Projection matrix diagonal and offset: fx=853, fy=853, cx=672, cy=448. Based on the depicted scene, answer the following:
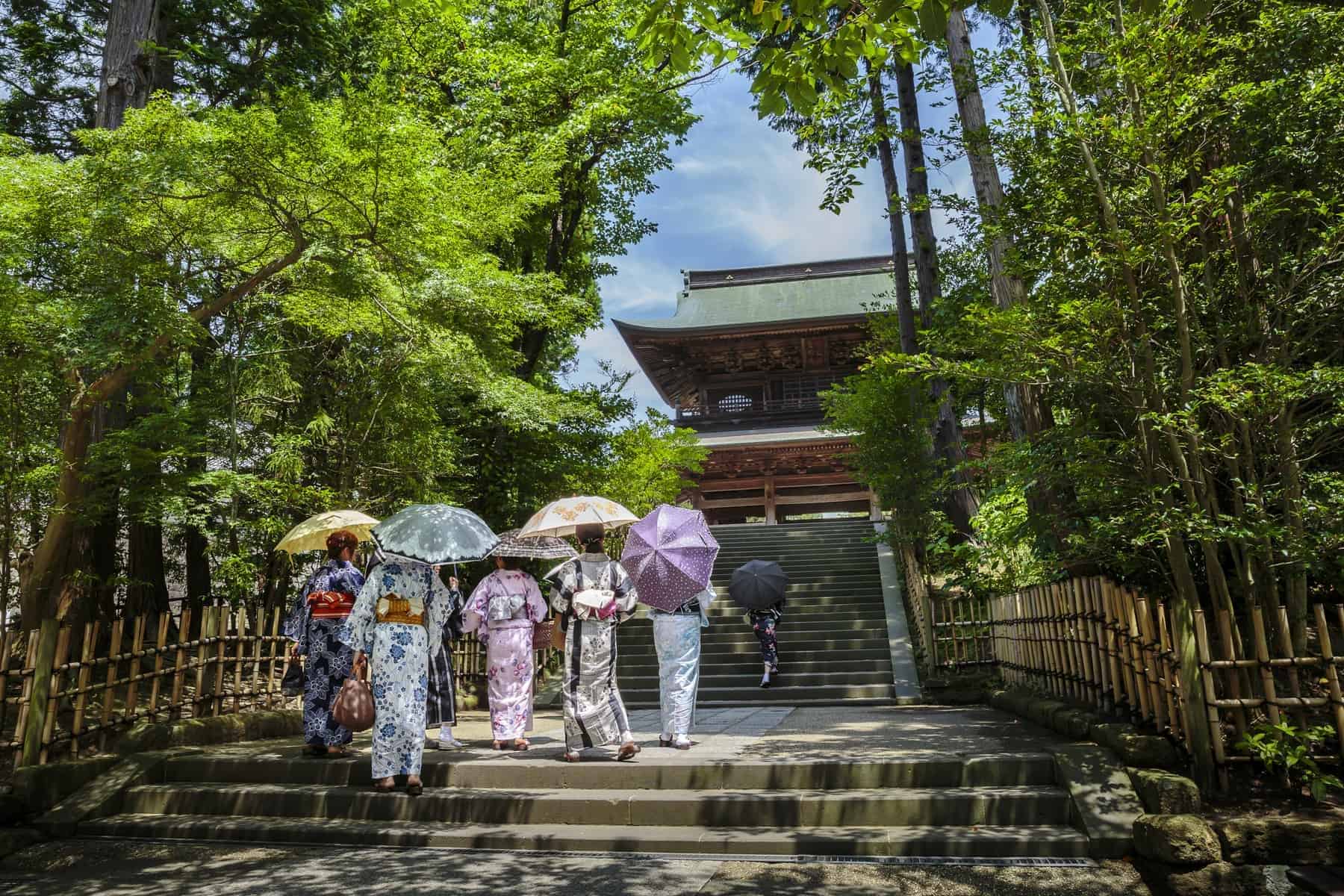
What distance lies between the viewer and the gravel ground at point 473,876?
349 cm

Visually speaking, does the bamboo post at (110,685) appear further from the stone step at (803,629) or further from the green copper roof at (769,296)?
the green copper roof at (769,296)

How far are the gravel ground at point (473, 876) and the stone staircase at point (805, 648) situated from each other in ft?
17.5

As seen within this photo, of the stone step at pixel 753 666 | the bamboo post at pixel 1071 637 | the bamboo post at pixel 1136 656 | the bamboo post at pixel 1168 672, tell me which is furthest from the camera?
the stone step at pixel 753 666

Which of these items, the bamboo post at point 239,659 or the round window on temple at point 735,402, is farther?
the round window on temple at point 735,402

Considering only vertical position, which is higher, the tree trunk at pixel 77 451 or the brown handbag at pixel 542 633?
the tree trunk at pixel 77 451

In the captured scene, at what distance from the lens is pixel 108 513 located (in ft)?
27.3

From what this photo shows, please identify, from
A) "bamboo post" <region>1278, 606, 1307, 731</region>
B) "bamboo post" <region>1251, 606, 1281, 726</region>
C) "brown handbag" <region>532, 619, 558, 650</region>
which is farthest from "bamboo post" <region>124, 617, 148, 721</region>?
"bamboo post" <region>1278, 606, 1307, 731</region>

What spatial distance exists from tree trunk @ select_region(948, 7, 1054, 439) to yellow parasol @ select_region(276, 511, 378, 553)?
5.19 m

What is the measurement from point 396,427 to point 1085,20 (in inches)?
272

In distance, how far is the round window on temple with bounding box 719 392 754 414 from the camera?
22625 mm

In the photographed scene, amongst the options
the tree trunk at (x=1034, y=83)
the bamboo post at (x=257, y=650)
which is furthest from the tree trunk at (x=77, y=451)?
the tree trunk at (x=1034, y=83)

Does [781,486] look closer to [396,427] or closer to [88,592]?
[396,427]

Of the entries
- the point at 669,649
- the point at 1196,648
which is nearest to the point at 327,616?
the point at 669,649

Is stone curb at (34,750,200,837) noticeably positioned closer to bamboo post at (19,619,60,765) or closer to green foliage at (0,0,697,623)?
bamboo post at (19,619,60,765)
